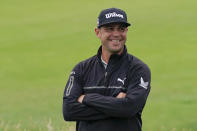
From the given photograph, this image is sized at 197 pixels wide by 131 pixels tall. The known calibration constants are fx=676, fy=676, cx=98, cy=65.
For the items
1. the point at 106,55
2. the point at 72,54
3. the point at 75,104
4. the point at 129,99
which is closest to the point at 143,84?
the point at 129,99

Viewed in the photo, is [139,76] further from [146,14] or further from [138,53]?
[146,14]

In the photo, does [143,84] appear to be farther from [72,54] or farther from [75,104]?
[72,54]

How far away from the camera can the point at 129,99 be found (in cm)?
654

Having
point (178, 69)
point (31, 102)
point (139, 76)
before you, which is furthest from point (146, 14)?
point (139, 76)

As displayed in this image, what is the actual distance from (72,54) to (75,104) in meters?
18.5

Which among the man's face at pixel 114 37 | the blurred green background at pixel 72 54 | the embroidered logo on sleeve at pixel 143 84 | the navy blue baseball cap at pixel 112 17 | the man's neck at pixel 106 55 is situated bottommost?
the blurred green background at pixel 72 54

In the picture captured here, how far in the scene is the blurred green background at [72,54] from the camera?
1568 cm

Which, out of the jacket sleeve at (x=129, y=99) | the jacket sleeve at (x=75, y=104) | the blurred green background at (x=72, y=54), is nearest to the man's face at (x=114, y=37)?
the jacket sleeve at (x=129, y=99)

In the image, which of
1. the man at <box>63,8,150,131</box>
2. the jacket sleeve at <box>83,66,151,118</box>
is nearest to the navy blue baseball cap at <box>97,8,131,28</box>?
the man at <box>63,8,150,131</box>

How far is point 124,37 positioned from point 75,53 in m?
18.8

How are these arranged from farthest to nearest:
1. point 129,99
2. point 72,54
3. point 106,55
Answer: point 72,54 → point 106,55 → point 129,99

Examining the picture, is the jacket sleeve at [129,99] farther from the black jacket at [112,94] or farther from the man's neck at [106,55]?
the man's neck at [106,55]

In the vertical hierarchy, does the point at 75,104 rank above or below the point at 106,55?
below

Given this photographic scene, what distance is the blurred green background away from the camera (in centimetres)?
1568
